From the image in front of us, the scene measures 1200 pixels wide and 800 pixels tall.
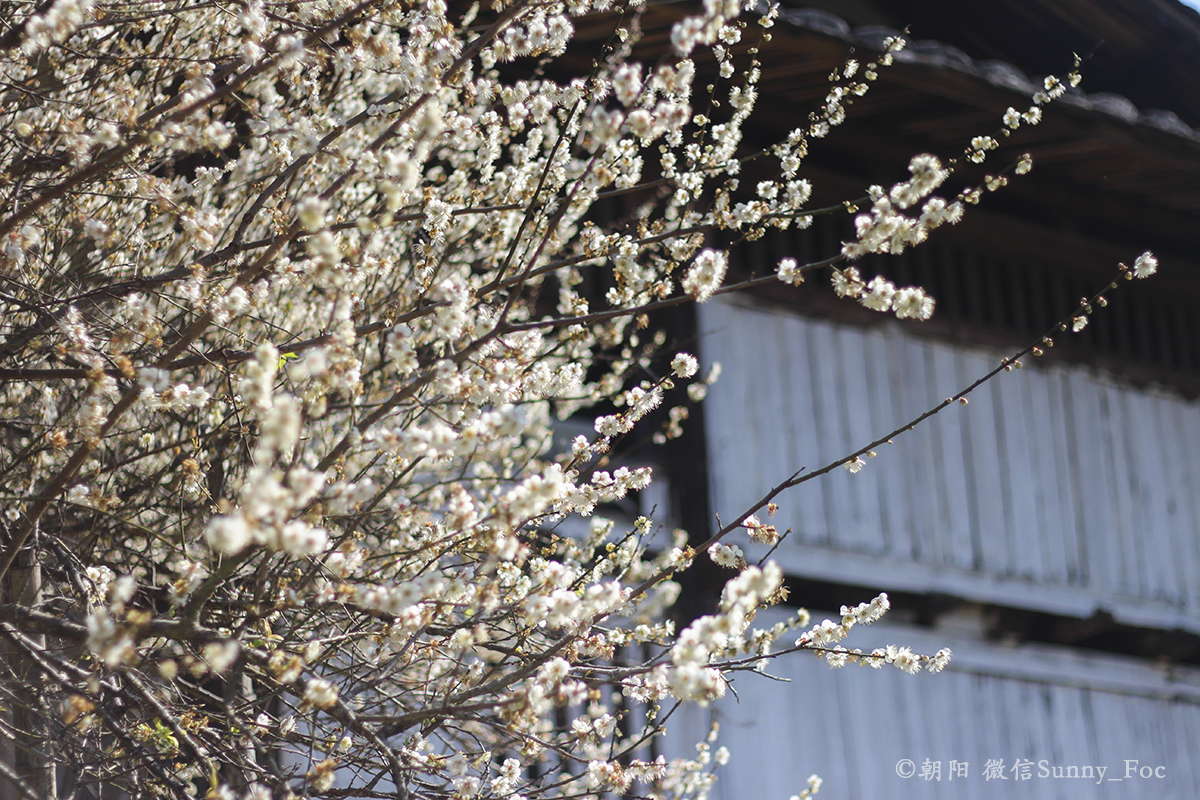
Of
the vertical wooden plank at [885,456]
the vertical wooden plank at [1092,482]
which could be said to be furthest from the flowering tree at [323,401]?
the vertical wooden plank at [1092,482]

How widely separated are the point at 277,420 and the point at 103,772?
70.5 inches

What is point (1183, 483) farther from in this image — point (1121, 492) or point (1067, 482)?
point (1067, 482)

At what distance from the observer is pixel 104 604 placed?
3.22 m

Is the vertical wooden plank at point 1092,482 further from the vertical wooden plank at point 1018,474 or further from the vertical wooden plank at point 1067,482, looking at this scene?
the vertical wooden plank at point 1018,474

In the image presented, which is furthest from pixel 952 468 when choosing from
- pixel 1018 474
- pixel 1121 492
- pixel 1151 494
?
pixel 1151 494

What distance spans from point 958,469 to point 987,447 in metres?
0.26

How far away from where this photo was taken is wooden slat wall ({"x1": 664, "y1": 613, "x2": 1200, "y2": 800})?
5.96 metres

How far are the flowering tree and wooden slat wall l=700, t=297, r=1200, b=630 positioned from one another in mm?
1698

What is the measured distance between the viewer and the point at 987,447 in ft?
23.6

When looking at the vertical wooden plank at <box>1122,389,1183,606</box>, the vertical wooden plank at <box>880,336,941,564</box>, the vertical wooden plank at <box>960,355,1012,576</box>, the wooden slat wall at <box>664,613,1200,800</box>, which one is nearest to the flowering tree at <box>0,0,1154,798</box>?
the wooden slat wall at <box>664,613,1200,800</box>

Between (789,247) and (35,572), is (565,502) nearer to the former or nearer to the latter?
(35,572)

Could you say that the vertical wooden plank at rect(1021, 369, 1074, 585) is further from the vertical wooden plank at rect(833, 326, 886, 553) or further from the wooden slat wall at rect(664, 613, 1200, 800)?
the vertical wooden plank at rect(833, 326, 886, 553)

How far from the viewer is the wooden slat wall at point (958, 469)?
21.2 feet

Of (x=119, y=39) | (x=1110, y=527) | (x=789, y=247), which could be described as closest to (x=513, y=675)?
(x=119, y=39)
